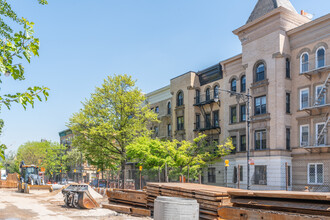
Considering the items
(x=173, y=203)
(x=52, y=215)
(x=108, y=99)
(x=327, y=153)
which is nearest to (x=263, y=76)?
(x=327, y=153)

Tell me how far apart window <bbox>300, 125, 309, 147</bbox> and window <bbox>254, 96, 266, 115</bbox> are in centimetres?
383

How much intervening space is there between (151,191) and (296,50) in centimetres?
2215

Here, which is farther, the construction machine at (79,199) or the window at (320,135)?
the window at (320,135)

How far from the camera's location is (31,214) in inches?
763

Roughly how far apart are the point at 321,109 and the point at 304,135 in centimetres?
298

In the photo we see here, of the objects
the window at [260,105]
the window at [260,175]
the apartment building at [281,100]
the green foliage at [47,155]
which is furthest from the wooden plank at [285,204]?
the green foliage at [47,155]

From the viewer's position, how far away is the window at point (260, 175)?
31891 millimetres

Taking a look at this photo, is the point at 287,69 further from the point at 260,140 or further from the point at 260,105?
the point at 260,140

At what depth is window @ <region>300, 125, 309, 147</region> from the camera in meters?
31.1

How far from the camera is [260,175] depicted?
32562 mm

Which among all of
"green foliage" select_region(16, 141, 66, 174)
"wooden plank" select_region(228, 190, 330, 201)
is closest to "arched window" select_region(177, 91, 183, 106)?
"wooden plank" select_region(228, 190, 330, 201)

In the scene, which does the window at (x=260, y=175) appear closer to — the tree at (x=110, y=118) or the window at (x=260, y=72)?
the window at (x=260, y=72)

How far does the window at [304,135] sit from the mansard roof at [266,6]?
40.8 feet

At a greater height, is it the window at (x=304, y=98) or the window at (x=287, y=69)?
the window at (x=287, y=69)
